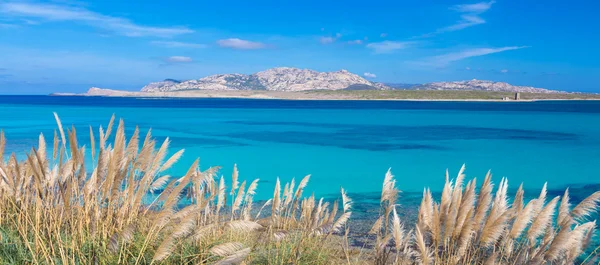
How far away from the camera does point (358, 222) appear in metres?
9.85

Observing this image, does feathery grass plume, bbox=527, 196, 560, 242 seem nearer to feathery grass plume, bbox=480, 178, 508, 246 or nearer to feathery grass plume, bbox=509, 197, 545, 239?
feathery grass plume, bbox=509, 197, 545, 239

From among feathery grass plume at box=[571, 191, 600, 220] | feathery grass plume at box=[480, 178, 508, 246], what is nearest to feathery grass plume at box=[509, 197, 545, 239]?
feathery grass plume at box=[480, 178, 508, 246]

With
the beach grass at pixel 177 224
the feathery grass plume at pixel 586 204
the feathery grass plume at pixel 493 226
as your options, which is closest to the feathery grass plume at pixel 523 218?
the beach grass at pixel 177 224

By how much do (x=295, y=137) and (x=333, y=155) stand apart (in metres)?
8.78

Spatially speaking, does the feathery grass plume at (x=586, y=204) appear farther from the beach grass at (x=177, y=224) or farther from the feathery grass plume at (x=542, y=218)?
the feathery grass plume at (x=542, y=218)

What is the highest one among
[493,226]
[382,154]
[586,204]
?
[586,204]

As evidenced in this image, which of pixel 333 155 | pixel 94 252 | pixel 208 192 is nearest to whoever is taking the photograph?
pixel 94 252

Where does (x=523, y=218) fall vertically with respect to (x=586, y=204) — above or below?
below

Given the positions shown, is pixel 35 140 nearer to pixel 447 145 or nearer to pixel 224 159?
pixel 224 159

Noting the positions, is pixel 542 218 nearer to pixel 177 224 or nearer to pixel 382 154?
pixel 177 224

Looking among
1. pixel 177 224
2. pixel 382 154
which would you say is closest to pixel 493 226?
pixel 177 224

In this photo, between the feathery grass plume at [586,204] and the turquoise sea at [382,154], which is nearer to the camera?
the feathery grass plume at [586,204]

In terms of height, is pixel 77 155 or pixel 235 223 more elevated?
pixel 77 155

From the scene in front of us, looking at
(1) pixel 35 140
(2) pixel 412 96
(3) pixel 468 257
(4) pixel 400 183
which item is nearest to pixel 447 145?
(4) pixel 400 183
